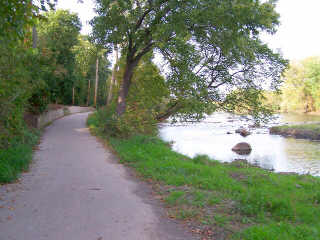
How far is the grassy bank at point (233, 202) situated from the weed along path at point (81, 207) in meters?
0.42

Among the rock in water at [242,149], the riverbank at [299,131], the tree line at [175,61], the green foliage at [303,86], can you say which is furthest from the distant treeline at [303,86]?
the tree line at [175,61]

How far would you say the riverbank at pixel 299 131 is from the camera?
34.8 metres

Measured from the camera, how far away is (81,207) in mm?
6082

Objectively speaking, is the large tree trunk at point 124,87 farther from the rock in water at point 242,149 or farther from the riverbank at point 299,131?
the riverbank at point 299,131

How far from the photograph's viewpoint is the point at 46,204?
6238 mm

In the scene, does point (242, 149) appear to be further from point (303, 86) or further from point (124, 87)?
point (303, 86)

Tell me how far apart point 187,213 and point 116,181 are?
2.94 meters

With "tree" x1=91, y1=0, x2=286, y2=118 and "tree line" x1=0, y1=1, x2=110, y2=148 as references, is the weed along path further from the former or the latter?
"tree" x1=91, y1=0, x2=286, y2=118

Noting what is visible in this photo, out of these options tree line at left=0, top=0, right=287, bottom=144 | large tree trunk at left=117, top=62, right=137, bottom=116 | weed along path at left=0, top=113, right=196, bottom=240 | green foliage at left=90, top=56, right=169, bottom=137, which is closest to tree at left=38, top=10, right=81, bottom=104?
tree line at left=0, top=0, right=287, bottom=144

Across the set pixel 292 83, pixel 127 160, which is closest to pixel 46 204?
pixel 127 160

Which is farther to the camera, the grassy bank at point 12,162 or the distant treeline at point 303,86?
the distant treeline at point 303,86

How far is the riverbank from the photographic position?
34.8m

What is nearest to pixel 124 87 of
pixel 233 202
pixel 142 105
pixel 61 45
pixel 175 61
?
pixel 142 105

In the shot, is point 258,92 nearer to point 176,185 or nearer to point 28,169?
point 176,185
